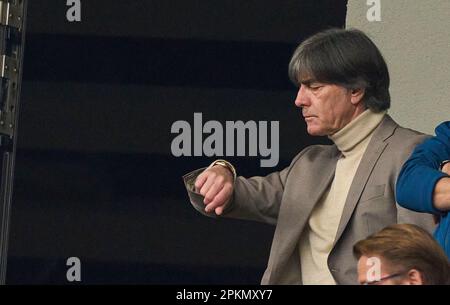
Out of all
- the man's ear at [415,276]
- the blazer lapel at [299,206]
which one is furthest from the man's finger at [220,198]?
the man's ear at [415,276]

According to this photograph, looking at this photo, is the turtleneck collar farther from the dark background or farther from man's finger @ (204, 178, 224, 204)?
man's finger @ (204, 178, 224, 204)

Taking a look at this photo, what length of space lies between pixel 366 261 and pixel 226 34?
123 cm

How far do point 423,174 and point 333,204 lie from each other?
0.47 metres

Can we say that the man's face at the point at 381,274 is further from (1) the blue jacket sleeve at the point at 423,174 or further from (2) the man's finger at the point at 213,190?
(2) the man's finger at the point at 213,190

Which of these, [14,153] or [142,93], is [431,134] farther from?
[14,153]

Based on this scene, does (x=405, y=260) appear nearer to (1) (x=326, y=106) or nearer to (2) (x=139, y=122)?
(1) (x=326, y=106)

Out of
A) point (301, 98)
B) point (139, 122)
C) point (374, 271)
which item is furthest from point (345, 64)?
point (374, 271)

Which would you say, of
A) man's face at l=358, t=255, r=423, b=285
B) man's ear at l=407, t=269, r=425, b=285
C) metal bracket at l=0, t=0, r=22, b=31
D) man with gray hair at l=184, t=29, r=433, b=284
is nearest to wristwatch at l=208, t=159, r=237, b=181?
man with gray hair at l=184, t=29, r=433, b=284

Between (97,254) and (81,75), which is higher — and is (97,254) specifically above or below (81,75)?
below

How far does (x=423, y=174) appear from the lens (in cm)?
397

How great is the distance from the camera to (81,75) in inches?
174

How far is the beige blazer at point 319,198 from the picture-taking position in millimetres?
4254
